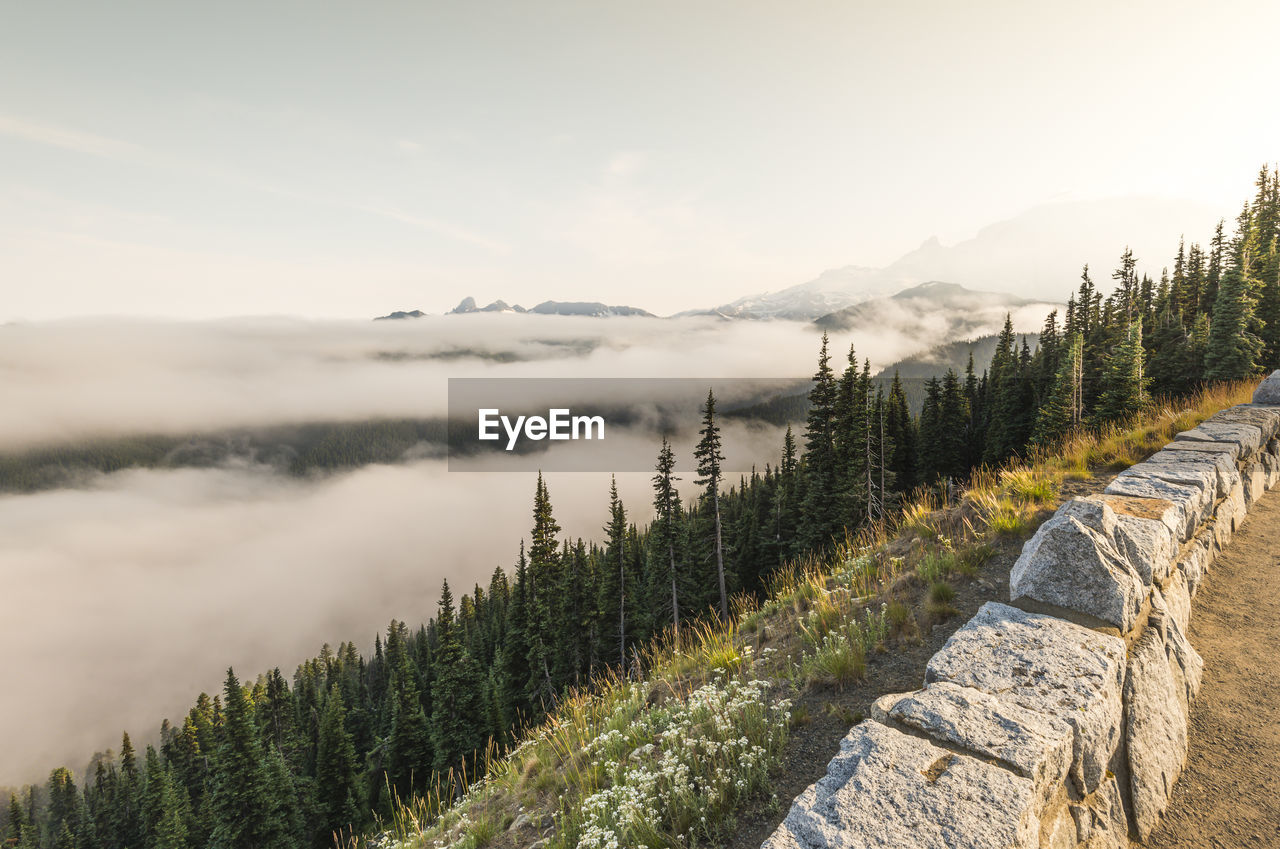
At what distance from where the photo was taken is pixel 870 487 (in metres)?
38.3

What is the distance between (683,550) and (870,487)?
15.3 m

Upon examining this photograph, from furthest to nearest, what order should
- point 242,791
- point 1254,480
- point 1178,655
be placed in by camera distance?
point 242,791, point 1254,480, point 1178,655

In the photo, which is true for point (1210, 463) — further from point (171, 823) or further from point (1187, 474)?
point (171, 823)

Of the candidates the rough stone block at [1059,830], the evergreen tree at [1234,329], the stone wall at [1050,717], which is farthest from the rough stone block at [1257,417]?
the evergreen tree at [1234,329]

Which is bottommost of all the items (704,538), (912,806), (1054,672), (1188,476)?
(704,538)

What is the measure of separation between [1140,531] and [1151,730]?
82.6 inches

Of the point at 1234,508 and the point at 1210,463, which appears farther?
the point at 1234,508

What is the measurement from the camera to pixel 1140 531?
5492mm

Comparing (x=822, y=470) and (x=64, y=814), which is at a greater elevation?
(x=822, y=470)

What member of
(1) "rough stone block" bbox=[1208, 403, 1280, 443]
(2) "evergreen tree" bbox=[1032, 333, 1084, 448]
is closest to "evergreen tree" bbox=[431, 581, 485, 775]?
(1) "rough stone block" bbox=[1208, 403, 1280, 443]

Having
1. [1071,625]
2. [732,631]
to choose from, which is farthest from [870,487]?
[1071,625]

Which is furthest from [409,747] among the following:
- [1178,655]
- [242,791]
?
[1178,655]

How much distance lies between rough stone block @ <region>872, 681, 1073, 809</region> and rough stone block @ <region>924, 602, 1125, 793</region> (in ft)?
0.48

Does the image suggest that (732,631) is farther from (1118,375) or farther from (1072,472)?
(1118,375)
